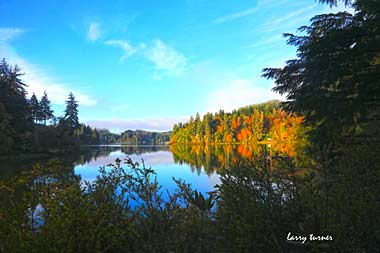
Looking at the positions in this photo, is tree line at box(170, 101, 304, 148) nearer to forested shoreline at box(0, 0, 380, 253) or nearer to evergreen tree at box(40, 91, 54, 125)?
evergreen tree at box(40, 91, 54, 125)

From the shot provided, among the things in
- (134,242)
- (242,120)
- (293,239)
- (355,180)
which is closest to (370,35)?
(355,180)

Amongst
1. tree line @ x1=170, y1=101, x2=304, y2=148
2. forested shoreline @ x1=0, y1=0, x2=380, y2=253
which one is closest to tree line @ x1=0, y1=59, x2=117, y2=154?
forested shoreline @ x1=0, y1=0, x2=380, y2=253

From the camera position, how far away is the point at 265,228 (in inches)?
84.3

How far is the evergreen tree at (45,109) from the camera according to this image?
49375 millimetres

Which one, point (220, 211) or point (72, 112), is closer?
point (220, 211)

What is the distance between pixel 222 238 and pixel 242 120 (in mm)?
88475

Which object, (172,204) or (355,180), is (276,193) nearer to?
(355,180)

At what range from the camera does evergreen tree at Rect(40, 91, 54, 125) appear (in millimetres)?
49375

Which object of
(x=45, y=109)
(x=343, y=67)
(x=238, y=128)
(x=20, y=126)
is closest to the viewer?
(x=343, y=67)

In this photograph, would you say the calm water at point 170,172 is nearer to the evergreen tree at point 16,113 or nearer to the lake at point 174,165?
the lake at point 174,165

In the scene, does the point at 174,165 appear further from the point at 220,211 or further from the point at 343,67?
the point at 220,211

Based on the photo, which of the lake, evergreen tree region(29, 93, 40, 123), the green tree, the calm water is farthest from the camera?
evergreen tree region(29, 93, 40, 123)

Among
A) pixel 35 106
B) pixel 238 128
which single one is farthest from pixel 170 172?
pixel 238 128

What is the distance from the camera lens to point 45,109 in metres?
50.1
